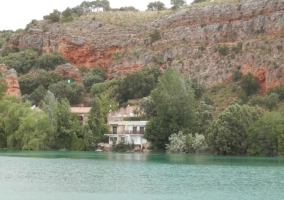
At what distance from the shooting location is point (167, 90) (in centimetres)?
7994

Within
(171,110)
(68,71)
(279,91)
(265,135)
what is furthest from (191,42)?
(265,135)

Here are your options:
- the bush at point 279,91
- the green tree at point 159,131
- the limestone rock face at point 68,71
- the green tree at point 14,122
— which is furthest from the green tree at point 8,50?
the bush at point 279,91

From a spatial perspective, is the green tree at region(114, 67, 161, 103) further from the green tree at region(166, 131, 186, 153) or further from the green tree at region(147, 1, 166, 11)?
the green tree at region(147, 1, 166, 11)

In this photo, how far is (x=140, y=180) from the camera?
43.5 meters

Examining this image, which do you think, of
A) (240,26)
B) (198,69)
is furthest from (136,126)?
(240,26)

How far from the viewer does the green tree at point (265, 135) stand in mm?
69062

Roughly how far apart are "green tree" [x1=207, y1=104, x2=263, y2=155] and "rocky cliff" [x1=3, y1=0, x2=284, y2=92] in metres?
25.2

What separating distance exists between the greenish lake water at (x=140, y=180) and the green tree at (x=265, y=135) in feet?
35.4

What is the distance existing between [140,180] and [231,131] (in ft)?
96.6

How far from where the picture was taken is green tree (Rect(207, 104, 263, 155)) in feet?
233

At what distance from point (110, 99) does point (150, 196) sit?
223 ft

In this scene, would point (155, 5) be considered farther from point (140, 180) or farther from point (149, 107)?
point (140, 180)

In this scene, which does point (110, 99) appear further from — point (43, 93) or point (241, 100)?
point (241, 100)

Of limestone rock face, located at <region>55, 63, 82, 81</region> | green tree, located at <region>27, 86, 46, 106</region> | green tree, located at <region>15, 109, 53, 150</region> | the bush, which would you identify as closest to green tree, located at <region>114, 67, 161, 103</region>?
green tree, located at <region>27, 86, 46, 106</region>
